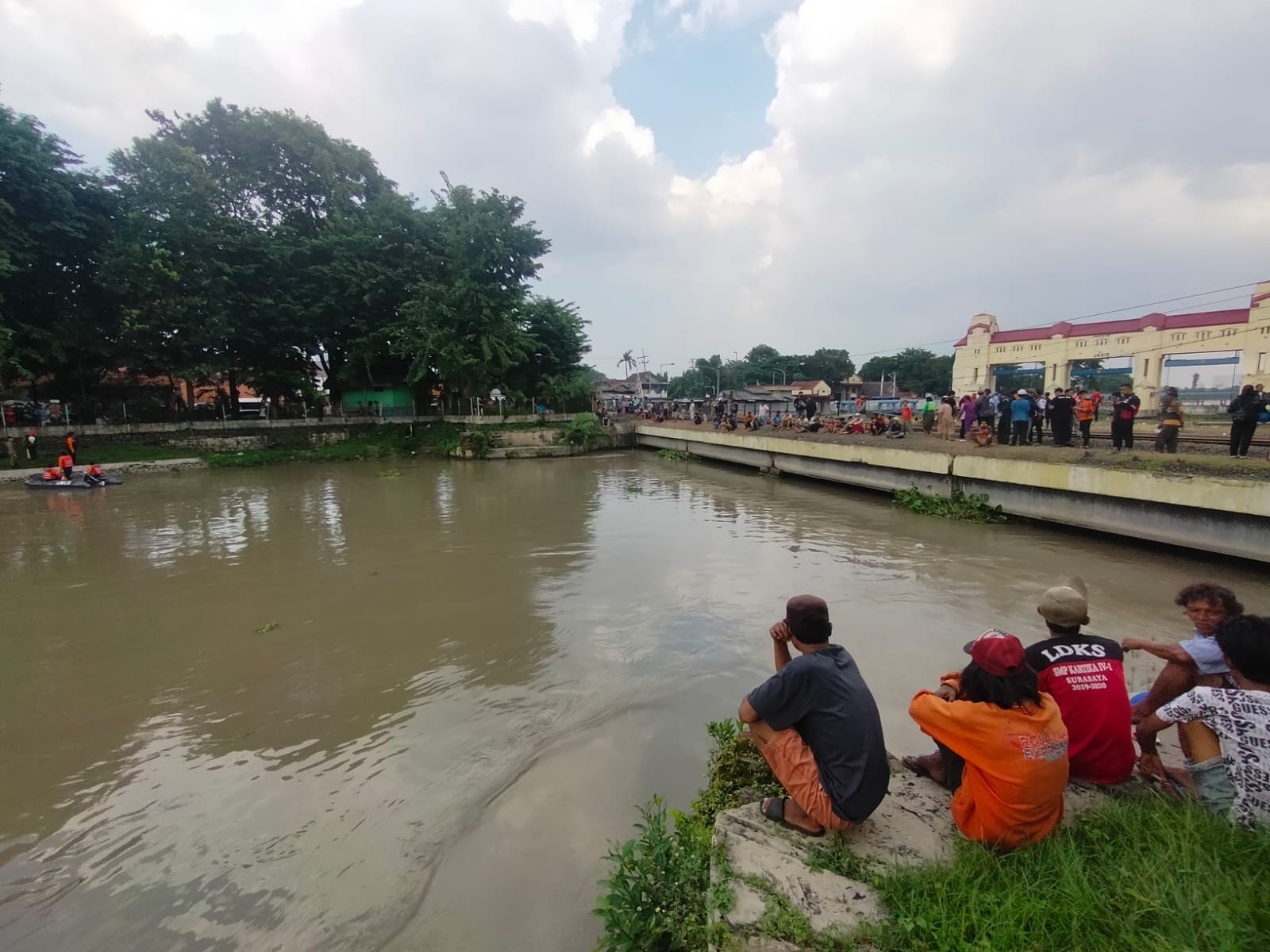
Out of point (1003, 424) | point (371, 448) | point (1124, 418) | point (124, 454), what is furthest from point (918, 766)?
point (124, 454)

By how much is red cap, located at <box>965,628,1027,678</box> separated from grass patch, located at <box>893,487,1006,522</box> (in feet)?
40.0

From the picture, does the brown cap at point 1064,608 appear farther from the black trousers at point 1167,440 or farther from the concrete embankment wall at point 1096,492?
the black trousers at point 1167,440

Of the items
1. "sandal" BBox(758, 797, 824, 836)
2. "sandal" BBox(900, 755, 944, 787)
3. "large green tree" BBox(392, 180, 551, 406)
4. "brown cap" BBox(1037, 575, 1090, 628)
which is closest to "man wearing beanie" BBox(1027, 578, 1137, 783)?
"brown cap" BBox(1037, 575, 1090, 628)

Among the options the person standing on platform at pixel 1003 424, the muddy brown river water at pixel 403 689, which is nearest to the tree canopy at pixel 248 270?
the muddy brown river water at pixel 403 689

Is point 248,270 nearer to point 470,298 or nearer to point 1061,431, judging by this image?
point 470,298

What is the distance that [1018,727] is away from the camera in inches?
98.3

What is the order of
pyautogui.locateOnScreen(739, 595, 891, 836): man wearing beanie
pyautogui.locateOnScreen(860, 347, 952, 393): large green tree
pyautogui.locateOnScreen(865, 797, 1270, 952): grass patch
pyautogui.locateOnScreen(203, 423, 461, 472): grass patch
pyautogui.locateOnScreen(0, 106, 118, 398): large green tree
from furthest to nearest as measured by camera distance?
pyautogui.locateOnScreen(860, 347, 952, 393): large green tree < pyautogui.locateOnScreen(203, 423, 461, 472): grass patch < pyautogui.locateOnScreen(0, 106, 118, 398): large green tree < pyautogui.locateOnScreen(739, 595, 891, 836): man wearing beanie < pyautogui.locateOnScreen(865, 797, 1270, 952): grass patch

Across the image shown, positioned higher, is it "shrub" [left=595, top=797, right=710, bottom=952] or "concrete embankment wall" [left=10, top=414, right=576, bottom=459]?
"concrete embankment wall" [left=10, top=414, right=576, bottom=459]

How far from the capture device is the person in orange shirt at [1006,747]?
248 centimetres

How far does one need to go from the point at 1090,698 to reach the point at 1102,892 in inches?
40.4

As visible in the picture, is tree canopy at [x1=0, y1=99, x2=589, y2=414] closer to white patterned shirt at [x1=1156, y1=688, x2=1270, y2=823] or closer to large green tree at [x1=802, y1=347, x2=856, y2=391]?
white patterned shirt at [x1=1156, y1=688, x2=1270, y2=823]

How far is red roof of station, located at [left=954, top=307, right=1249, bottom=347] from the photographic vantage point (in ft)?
97.0

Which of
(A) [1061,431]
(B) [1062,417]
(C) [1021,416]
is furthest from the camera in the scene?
(C) [1021,416]

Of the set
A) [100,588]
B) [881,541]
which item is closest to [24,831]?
[100,588]
